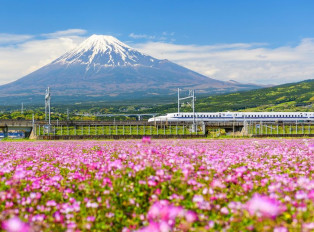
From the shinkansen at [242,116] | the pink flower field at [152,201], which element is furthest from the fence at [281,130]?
the pink flower field at [152,201]

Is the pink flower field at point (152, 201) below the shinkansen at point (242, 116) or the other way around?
the other way around

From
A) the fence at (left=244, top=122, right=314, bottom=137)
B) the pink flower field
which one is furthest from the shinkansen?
the pink flower field

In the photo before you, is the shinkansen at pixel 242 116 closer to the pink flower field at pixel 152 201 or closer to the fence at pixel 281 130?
the fence at pixel 281 130

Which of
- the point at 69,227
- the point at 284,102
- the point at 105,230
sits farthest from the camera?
the point at 284,102

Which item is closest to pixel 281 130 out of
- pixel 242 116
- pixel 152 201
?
pixel 242 116

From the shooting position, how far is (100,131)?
59.8 meters

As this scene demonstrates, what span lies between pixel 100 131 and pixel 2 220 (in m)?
56.2

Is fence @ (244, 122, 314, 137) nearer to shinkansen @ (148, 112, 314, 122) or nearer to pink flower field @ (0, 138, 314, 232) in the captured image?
shinkansen @ (148, 112, 314, 122)

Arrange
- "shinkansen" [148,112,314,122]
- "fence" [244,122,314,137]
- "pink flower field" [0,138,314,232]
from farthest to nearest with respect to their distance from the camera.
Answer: "shinkansen" [148,112,314,122] < "fence" [244,122,314,137] < "pink flower field" [0,138,314,232]

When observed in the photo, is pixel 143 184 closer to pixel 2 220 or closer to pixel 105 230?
pixel 105 230

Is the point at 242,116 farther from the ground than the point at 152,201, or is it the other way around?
the point at 152,201

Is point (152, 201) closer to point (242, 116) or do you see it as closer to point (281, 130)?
point (281, 130)

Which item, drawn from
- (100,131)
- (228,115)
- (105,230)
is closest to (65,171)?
(105,230)

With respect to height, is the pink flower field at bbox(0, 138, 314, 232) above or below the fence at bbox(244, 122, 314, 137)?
above
